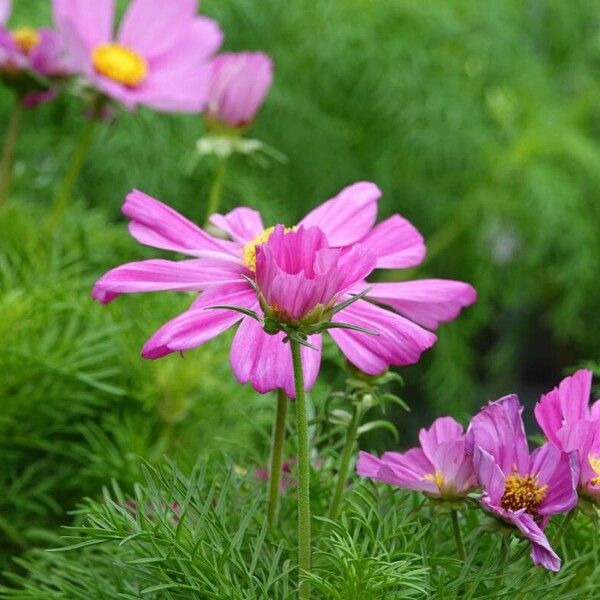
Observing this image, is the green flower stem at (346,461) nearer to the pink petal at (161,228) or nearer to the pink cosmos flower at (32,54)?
the pink petal at (161,228)

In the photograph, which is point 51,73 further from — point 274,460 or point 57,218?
point 274,460

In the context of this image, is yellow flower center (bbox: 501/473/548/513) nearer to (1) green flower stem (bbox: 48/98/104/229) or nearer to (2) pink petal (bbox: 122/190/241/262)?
(2) pink petal (bbox: 122/190/241/262)

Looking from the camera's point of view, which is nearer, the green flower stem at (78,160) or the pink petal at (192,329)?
the pink petal at (192,329)

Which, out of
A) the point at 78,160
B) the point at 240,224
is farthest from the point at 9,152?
the point at 240,224

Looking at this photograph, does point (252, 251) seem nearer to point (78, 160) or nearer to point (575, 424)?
point (575, 424)

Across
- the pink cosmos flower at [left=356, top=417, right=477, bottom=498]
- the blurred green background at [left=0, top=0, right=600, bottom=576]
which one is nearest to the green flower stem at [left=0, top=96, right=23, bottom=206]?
the blurred green background at [left=0, top=0, right=600, bottom=576]

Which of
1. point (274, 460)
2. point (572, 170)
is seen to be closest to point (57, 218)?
point (274, 460)

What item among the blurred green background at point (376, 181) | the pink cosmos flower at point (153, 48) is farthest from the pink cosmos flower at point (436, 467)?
the pink cosmos flower at point (153, 48)
